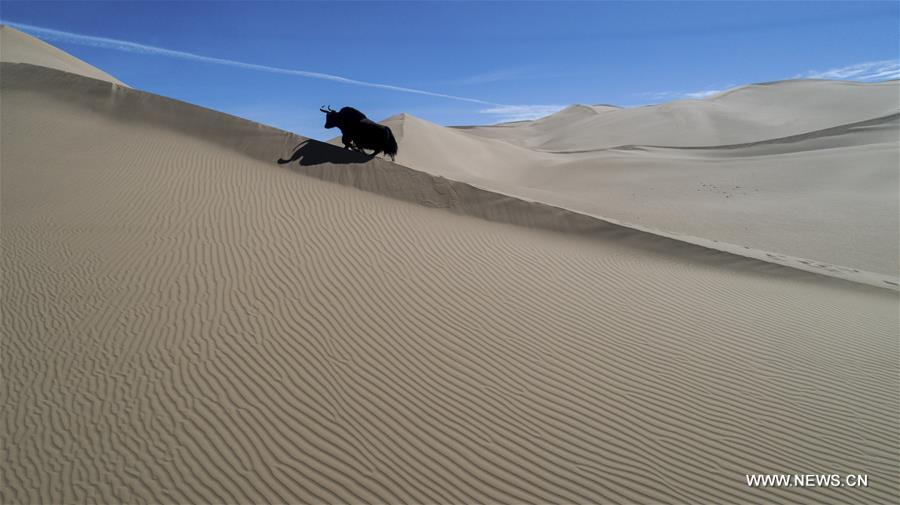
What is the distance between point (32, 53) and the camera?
29.6m

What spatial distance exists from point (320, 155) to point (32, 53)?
28.8m

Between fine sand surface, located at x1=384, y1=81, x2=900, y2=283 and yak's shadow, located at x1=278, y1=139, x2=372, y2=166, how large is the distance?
20.7 feet

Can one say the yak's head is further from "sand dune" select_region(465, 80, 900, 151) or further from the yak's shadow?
"sand dune" select_region(465, 80, 900, 151)

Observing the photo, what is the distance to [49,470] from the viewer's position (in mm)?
4117

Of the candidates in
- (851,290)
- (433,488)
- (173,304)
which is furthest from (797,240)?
(173,304)

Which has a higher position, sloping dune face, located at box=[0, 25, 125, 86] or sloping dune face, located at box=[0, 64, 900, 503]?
sloping dune face, located at box=[0, 25, 125, 86]

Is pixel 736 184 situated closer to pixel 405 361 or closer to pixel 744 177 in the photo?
pixel 744 177

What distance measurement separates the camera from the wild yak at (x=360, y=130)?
487 inches

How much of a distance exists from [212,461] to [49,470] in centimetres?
130

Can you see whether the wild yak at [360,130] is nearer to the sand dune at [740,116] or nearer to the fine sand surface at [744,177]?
the fine sand surface at [744,177]

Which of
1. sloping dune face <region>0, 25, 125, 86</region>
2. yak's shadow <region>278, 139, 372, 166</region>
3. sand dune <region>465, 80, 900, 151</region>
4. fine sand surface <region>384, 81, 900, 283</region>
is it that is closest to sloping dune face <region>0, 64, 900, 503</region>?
yak's shadow <region>278, 139, 372, 166</region>

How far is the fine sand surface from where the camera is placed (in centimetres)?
1406

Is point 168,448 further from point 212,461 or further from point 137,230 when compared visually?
point 137,230

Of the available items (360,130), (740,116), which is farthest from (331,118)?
(740,116)
